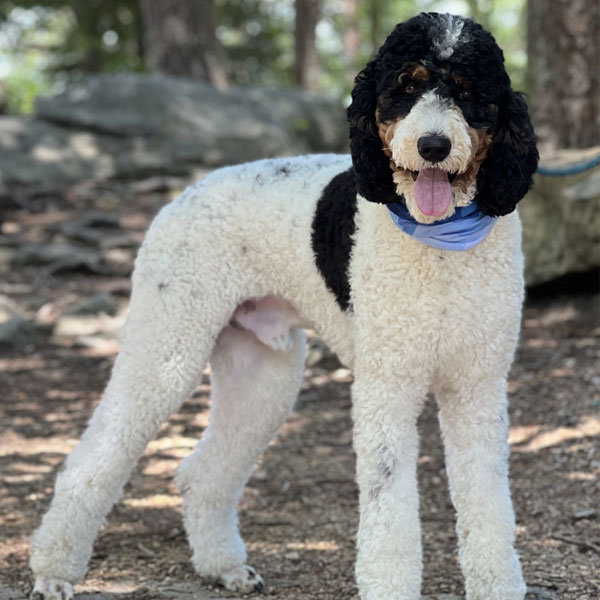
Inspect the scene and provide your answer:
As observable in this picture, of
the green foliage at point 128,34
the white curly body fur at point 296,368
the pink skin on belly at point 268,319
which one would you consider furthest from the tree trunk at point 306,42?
the pink skin on belly at point 268,319

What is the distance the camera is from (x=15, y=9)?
14.1m

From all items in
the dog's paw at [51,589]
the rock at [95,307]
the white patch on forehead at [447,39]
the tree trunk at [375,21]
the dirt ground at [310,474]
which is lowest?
the dirt ground at [310,474]

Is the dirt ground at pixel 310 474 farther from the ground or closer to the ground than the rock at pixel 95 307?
closer to the ground

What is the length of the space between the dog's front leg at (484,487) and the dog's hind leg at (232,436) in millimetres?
862

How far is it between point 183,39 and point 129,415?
8820mm

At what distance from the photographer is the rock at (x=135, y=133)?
32.9 ft

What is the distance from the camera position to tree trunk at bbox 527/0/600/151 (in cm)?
658

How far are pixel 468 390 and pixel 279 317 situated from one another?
87 centimetres

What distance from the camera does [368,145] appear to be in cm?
270

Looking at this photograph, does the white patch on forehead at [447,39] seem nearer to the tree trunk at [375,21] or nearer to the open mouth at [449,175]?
the open mouth at [449,175]

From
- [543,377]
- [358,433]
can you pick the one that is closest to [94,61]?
[543,377]

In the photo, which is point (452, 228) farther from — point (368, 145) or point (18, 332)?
point (18, 332)

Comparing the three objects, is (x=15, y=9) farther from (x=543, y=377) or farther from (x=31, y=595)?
(x=31, y=595)

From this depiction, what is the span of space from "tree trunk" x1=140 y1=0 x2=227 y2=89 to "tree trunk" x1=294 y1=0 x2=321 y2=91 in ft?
13.4
